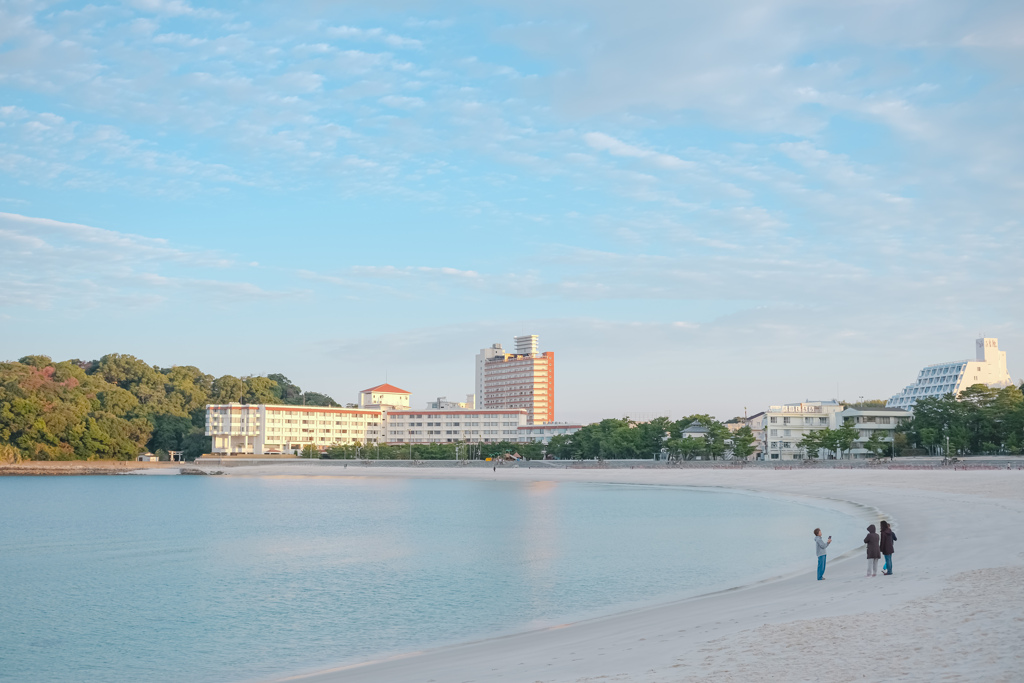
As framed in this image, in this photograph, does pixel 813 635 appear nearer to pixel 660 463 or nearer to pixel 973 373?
pixel 660 463

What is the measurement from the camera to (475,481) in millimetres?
128750

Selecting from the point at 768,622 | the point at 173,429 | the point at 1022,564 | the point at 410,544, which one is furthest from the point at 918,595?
the point at 173,429

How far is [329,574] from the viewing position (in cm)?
3525

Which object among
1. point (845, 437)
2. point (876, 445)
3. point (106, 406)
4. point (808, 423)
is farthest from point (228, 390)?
point (876, 445)

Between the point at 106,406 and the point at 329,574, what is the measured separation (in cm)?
14630

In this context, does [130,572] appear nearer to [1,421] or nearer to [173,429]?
[1,421]

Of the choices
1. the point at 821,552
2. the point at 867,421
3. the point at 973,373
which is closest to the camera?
the point at 821,552

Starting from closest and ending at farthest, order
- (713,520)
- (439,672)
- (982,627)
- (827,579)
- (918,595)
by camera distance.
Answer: (982,627)
(439,672)
(918,595)
(827,579)
(713,520)

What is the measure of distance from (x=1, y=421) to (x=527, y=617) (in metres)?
147

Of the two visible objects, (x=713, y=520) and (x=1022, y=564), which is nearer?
(x=1022, y=564)

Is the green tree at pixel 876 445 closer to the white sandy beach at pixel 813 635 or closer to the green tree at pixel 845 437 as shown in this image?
the green tree at pixel 845 437

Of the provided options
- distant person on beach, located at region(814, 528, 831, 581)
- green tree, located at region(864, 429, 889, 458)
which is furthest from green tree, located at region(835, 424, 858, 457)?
distant person on beach, located at region(814, 528, 831, 581)

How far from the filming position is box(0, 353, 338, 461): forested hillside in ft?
472

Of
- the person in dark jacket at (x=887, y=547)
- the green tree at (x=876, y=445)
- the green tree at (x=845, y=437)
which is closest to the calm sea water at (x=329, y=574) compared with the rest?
the person in dark jacket at (x=887, y=547)
